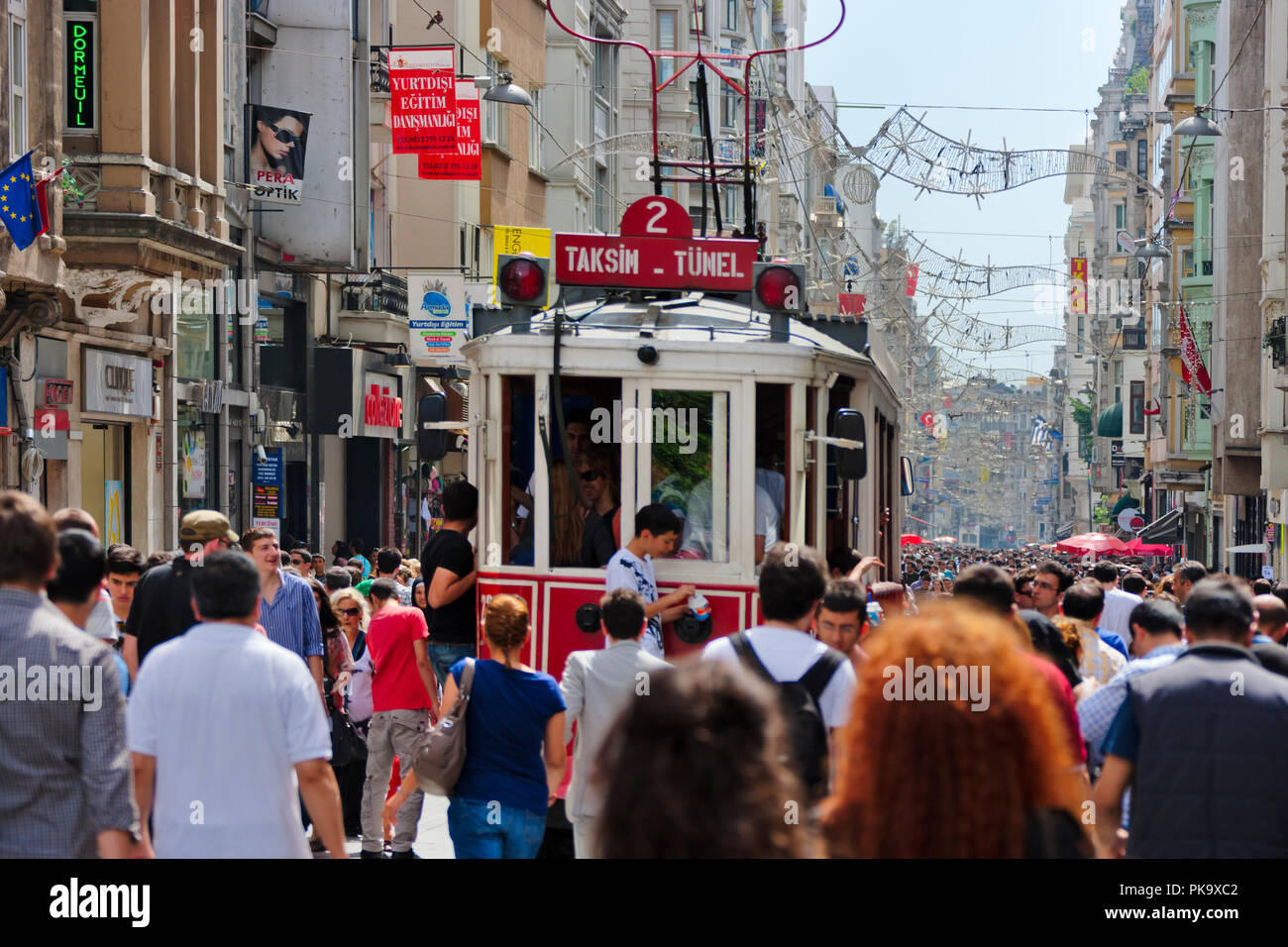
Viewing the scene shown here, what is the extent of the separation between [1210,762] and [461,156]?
70.4 feet

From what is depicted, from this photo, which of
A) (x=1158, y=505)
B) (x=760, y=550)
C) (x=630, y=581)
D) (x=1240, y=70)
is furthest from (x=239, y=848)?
(x=1158, y=505)

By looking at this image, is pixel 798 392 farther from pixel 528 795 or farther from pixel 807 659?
pixel 807 659

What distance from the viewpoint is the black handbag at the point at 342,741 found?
10.5 meters

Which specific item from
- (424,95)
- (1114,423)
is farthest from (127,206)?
(1114,423)

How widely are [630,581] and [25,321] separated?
1080cm

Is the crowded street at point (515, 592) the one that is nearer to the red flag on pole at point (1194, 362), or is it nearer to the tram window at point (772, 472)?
the tram window at point (772, 472)

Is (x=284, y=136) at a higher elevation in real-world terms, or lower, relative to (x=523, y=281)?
higher

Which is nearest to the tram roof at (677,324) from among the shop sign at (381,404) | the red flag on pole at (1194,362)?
the shop sign at (381,404)

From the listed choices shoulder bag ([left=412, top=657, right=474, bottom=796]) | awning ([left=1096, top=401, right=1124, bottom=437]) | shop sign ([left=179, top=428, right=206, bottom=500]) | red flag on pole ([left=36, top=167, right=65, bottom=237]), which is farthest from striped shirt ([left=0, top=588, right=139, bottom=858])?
awning ([left=1096, top=401, right=1124, bottom=437])

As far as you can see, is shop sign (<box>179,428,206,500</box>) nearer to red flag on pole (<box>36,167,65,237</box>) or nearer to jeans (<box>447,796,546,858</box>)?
red flag on pole (<box>36,167,65,237</box>)

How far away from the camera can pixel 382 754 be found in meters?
10.2

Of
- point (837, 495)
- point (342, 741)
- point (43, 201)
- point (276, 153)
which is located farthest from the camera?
point (276, 153)

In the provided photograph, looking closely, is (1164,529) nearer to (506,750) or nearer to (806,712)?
(506,750)
